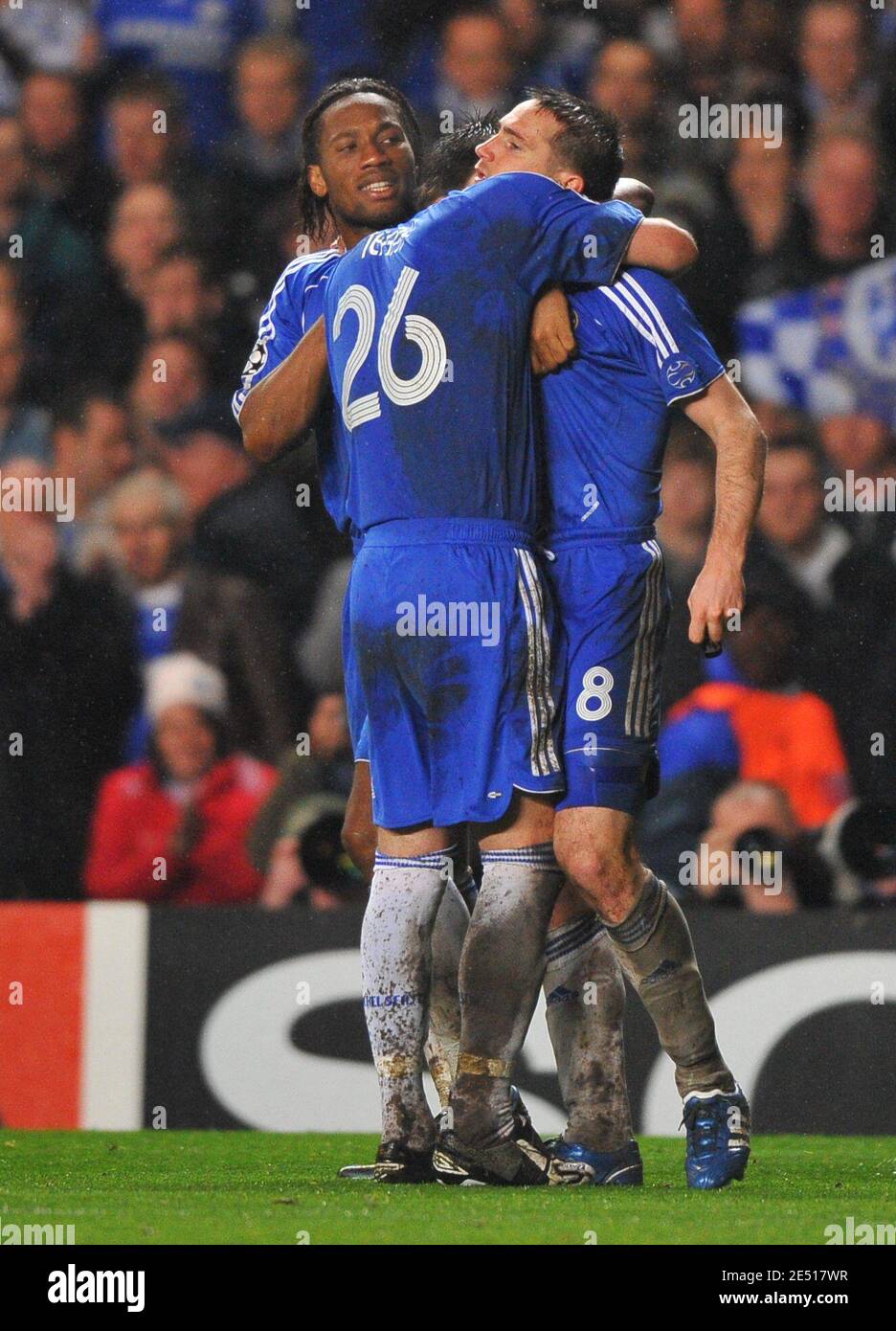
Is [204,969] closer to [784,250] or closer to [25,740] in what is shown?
[25,740]

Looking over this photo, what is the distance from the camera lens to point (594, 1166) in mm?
3578

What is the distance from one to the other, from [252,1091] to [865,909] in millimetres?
1685

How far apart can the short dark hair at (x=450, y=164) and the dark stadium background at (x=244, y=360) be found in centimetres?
204

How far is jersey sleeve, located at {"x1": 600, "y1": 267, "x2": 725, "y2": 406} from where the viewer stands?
3.57 meters

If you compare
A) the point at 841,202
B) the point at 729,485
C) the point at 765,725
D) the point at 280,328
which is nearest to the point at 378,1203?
the point at 729,485

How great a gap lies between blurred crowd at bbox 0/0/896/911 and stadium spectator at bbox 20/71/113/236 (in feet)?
0.04

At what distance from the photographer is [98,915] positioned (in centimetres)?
536

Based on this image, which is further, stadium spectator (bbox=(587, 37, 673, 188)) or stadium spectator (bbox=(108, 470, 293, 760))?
stadium spectator (bbox=(587, 37, 673, 188))

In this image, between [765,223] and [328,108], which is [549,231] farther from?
[765,223]

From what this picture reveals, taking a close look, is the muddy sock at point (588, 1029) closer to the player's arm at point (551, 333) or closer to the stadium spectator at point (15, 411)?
the player's arm at point (551, 333)

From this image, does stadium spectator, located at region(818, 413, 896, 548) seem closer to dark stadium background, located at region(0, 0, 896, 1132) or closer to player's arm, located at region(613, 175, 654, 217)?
dark stadium background, located at region(0, 0, 896, 1132)

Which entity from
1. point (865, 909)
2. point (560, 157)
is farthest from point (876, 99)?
point (560, 157)

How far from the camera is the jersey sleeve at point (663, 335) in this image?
3.57m

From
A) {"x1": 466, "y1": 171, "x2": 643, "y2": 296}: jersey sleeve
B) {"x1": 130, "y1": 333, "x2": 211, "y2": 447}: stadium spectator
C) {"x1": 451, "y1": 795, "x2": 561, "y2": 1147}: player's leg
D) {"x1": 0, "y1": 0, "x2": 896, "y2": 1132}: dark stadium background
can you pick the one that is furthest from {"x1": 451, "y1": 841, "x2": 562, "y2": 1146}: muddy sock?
{"x1": 130, "y1": 333, "x2": 211, "y2": 447}: stadium spectator
